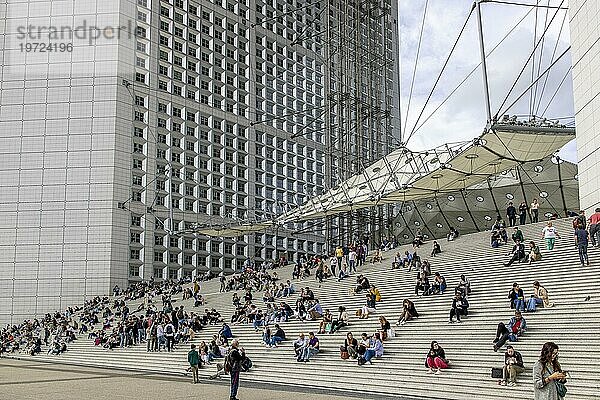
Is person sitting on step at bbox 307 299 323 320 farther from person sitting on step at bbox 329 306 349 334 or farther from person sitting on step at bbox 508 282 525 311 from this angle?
person sitting on step at bbox 508 282 525 311

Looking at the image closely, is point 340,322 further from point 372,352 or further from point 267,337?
point 372,352

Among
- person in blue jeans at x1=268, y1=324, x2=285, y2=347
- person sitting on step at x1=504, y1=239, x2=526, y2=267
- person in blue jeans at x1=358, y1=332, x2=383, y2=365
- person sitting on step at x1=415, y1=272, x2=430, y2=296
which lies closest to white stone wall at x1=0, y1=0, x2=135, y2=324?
person in blue jeans at x1=268, y1=324, x2=285, y2=347

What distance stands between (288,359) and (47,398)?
1043 centimetres

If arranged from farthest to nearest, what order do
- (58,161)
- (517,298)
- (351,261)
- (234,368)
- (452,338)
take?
(58,161), (351,261), (517,298), (452,338), (234,368)

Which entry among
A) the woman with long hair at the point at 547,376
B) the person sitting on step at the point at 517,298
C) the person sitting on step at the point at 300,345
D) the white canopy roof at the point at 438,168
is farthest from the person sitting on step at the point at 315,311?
the woman with long hair at the point at 547,376

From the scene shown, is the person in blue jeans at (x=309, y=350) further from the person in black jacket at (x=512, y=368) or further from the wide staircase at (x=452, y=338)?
the person in black jacket at (x=512, y=368)

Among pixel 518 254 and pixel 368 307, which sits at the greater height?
pixel 518 254

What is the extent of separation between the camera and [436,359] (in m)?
20.1

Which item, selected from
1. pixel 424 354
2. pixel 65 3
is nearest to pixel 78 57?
pixel 65 3

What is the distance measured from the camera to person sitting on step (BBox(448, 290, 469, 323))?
→ 23547 mm

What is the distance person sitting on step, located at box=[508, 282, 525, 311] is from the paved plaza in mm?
7708

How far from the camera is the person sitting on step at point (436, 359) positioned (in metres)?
20.0

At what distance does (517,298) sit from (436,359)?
4280 millimetres

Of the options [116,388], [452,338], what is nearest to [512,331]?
[452,338]
